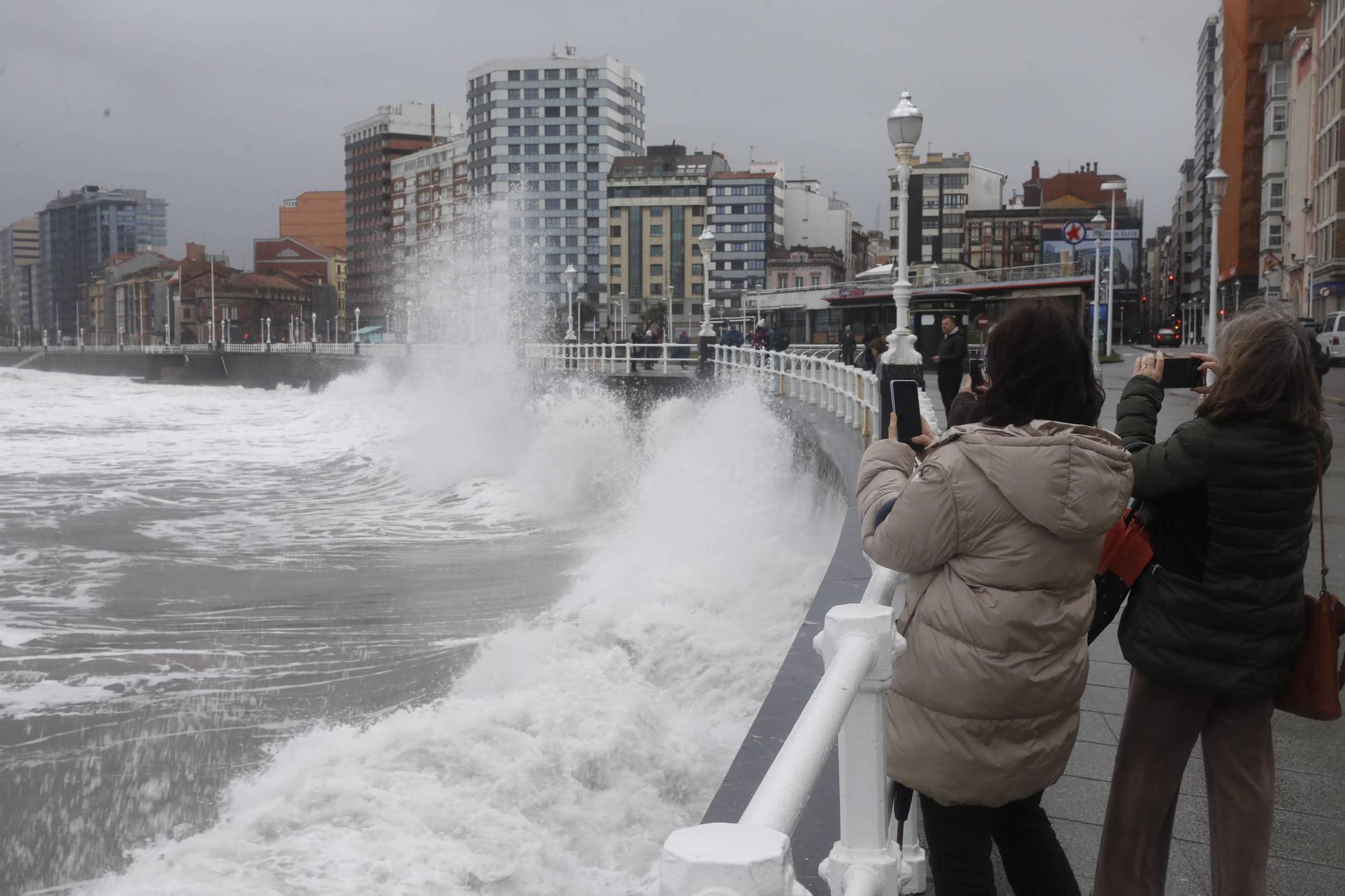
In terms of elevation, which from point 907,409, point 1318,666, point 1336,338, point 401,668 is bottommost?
point 401,668

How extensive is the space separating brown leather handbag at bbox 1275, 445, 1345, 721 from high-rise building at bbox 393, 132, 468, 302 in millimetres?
150400

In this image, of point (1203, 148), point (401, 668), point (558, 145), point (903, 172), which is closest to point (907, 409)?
point (401, 668)

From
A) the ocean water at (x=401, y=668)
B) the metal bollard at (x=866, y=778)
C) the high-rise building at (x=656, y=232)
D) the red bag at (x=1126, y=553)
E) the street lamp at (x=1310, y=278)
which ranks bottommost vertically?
the ocean water at (x=401, y=668)

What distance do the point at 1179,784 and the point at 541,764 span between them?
491 centimetres

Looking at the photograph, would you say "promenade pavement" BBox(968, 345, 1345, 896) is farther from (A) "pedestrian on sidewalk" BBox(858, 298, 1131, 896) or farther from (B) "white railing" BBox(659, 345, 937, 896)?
(A) "pedestrian on sidewalk" BBox(858, 298, 1131, 896)

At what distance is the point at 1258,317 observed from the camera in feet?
9.20

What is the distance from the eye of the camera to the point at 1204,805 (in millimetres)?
3900

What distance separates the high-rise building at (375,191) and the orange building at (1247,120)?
10968 centimetres

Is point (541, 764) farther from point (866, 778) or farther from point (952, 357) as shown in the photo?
point (952, 357)

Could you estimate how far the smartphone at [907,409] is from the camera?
2.91 m

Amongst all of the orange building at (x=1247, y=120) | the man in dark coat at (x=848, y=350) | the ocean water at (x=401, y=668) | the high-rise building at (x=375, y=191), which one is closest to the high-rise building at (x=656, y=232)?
the high-rise building at (x=375, y=191)

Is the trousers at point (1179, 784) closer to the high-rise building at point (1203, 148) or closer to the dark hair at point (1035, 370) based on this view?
the dark hair at point (1035, 370)

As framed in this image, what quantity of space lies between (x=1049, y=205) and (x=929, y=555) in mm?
126759

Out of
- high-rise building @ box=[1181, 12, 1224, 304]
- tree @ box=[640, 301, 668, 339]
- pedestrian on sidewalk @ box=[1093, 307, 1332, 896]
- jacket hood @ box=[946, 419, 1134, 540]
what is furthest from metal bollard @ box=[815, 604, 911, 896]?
tree @ box=[640, 301, 668, 339]
